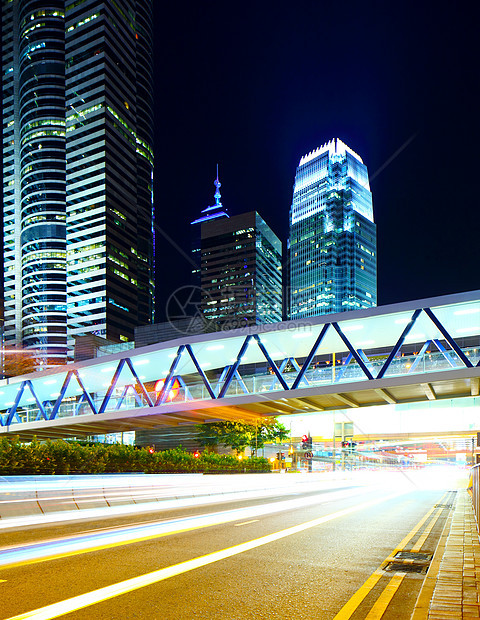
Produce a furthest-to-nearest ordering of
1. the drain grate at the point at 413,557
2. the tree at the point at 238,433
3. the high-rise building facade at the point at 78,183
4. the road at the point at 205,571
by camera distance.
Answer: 1. the high-rise building facade at the point at 78,183
2. the tree at the point at 238,433
3. the drain grate at the point at 413,557
4. the road at the point at 205,571

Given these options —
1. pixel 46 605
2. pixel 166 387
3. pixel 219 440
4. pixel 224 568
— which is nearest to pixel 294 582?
pixel 224 568

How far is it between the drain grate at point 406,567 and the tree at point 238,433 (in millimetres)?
41221

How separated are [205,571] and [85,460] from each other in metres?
20.6

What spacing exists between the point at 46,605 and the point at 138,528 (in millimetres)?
6685

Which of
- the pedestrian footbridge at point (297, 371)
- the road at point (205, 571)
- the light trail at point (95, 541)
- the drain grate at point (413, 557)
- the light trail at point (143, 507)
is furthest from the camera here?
the pedestrian footbridge at point (297, 371)

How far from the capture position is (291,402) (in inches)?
1224

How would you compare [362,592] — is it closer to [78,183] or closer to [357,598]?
[357,598]

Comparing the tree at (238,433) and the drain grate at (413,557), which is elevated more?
the drain grate at (413,557)

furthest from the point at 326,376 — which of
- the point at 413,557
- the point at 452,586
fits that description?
the point at 452,586

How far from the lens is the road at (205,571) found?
223 inches

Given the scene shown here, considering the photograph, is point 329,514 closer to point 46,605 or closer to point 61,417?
point 46,605

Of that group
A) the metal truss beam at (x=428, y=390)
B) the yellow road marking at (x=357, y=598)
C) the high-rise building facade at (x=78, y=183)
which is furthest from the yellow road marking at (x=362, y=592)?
the high-rise building facade at (x=78, y=183)

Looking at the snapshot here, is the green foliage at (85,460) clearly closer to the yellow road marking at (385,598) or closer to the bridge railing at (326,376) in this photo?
the bridge railing at (326,376)

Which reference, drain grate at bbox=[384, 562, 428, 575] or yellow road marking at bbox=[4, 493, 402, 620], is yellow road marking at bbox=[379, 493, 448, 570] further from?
yellow road marking at bbox=[4, 493, 402, 620]
